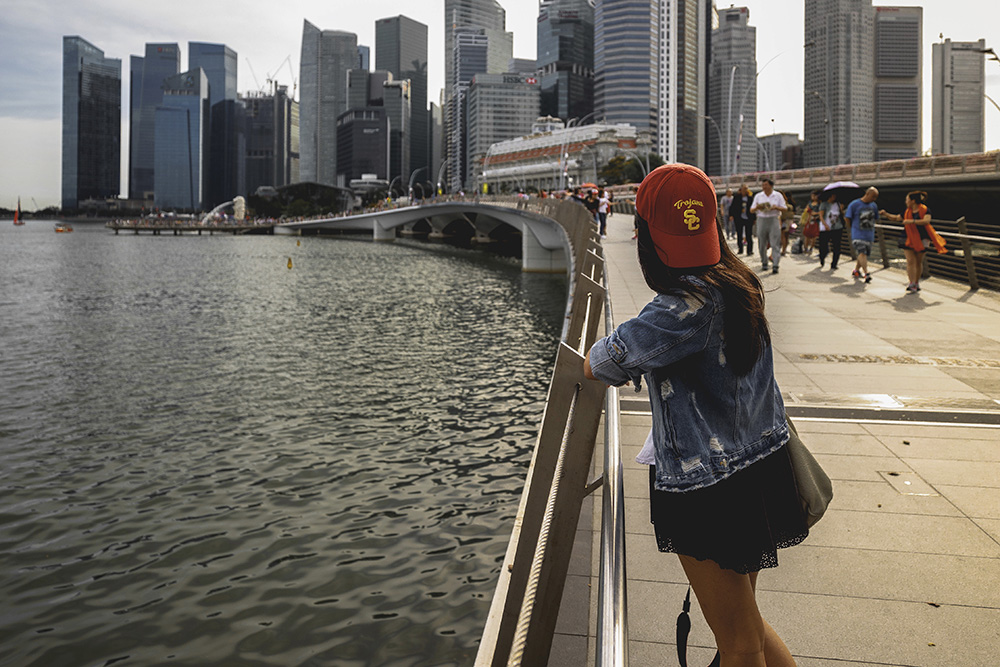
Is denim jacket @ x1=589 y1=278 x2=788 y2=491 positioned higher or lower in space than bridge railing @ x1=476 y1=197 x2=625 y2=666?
higher

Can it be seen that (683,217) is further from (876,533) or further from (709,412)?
(876,533)

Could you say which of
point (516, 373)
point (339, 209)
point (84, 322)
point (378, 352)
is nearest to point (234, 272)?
point (84, 322)

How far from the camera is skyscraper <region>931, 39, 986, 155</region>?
4264 inches

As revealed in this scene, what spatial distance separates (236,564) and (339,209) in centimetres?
18453

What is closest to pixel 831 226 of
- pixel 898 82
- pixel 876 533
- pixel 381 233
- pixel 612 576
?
pixel 876 533

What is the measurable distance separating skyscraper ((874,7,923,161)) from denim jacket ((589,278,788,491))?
19875 cm

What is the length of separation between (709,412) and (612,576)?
55cm

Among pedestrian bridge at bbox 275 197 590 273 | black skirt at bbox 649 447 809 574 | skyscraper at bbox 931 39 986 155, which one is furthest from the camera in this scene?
skyscraper at bbox 931 39 986 155

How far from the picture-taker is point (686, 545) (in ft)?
7.73

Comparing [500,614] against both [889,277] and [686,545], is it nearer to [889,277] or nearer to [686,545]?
[686,545]

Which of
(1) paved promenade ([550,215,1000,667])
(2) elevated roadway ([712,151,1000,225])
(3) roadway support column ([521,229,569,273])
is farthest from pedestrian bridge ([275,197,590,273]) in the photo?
(2) elevated roadway ([712,151,1000,225])

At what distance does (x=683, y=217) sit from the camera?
2.46 metres

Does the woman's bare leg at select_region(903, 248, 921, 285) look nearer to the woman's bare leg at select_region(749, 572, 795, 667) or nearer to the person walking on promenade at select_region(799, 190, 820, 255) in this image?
the person walking on promenade at select_region(799, 190, 820, 255)

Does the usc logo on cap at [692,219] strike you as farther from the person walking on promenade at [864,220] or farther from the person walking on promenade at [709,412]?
the person walking on promenade at [864,220]
